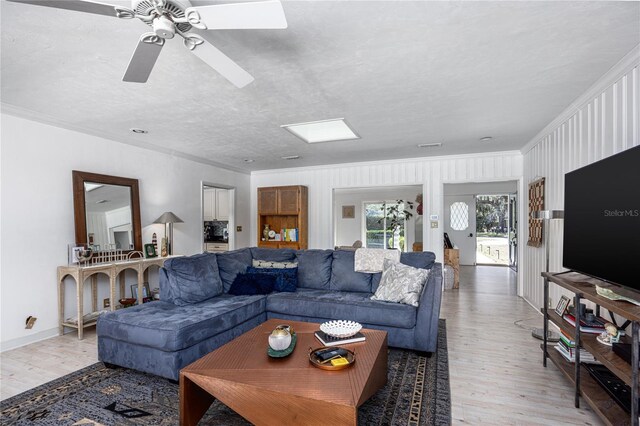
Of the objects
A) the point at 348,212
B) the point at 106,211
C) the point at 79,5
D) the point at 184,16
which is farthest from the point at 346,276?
the point at 348,212

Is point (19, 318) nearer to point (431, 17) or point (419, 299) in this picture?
point (419, 299)

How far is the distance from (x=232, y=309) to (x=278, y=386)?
1.46 metres

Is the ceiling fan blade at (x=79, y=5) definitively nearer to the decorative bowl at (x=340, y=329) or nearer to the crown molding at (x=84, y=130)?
the decorative bowl at (x=340, y=329)

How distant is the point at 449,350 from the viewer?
3.11 meters

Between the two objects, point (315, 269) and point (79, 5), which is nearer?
point (79, 5)

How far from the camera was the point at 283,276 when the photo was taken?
3.90 meters

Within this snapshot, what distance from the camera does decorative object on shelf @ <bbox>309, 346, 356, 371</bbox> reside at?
1.86 meters

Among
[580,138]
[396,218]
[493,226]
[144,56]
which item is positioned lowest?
[493,226]

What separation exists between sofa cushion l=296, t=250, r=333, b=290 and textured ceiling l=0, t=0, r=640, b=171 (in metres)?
1.68

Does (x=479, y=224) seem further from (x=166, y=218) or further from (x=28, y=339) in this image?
(x=28, y=339)

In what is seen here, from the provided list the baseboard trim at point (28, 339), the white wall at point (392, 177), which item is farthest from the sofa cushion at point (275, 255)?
the white wall at point (392, 177)

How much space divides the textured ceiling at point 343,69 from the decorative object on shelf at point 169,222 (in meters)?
1.20

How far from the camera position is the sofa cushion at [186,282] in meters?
3.23

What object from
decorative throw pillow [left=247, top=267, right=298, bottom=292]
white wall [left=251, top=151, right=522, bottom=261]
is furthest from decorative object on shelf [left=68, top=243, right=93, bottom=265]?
white wall [left=251, top=151, right=522, bottom=261]
